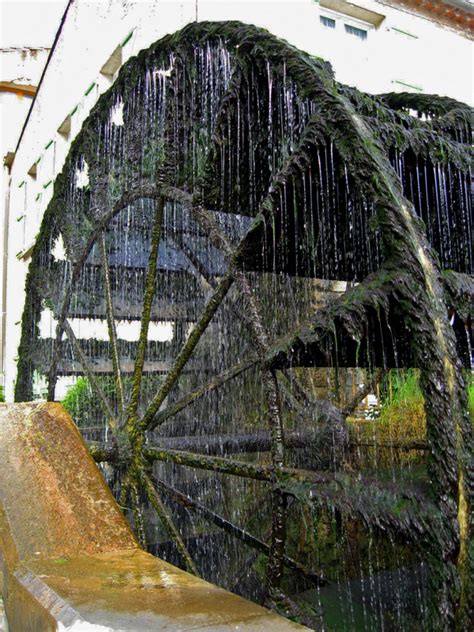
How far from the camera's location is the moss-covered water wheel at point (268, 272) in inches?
96.7

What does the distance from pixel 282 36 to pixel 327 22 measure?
0.96m

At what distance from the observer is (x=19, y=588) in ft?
6.98

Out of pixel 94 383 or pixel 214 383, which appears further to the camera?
pixel 94 383

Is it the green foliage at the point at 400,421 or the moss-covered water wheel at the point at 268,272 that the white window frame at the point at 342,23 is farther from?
the green foliage at the point at 400,421

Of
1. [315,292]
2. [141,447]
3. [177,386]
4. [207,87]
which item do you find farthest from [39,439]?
[315,292]

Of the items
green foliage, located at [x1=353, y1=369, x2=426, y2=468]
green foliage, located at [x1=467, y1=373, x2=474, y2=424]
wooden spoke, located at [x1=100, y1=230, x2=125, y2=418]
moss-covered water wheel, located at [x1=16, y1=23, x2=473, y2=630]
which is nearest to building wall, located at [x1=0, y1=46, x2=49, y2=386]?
moss-covered water wheel, located at [x1=16, y1=23, x2=473, y2=630]

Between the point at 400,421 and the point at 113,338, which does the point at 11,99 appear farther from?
the point at 400,421

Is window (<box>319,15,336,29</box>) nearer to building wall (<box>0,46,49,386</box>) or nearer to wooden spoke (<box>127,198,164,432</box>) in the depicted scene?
wooden spoke (<box>127,198,164,432</box>)

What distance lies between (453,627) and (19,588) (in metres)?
1.39

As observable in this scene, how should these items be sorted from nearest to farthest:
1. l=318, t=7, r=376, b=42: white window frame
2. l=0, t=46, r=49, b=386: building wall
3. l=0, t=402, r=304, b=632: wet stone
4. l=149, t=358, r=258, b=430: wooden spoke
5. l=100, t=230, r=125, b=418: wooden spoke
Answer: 1. l=0, t=402, r=304, b=632: wet stone
2. l=149, t=358, r=258, b=430: wooden spoke
3. l=100, t=230, r=125, b=418: wooden spoke
4. l=318, t=7, r=376, b=42: white window frame
5. l=0, t=46, r=49, b=386: building wall

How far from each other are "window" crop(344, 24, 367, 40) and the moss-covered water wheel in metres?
3.53

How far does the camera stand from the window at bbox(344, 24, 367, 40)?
816 centimetres

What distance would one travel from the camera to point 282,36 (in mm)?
7305

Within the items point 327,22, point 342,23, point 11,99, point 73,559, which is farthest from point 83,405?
point 11,99
